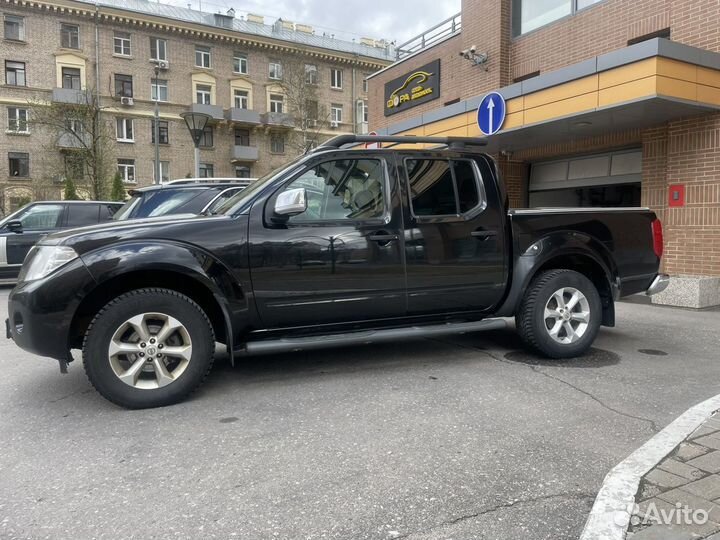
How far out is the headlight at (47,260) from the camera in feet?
12.2

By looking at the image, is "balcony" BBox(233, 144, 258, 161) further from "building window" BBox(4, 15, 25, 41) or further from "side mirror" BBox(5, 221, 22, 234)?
"side mirror" BBox(5, 221, 22, 234)

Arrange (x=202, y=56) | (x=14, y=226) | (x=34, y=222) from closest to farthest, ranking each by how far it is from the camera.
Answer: (x=14, y=226), (x=34, y=222), (x=202, y=56)

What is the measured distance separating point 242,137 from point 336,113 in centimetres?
887

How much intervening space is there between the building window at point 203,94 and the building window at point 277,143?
19.0 feet

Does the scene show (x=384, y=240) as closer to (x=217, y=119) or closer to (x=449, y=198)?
(x=449, y=198)

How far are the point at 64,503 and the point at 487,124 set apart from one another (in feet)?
31.6

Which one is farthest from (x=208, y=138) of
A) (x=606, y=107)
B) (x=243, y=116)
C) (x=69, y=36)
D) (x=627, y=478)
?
(x=627, y=478)

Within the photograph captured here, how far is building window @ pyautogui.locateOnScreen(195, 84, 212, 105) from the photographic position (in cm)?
4209

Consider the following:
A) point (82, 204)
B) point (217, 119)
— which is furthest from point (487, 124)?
point (217, 119)

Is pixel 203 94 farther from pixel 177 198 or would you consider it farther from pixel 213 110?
pixel 177 198

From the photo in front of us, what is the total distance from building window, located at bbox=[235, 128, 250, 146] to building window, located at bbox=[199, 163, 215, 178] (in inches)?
120

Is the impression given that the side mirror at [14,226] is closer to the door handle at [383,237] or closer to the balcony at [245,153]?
the door handle at [383,237]

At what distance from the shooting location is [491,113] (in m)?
10.5

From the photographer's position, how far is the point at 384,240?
447 centimetres
